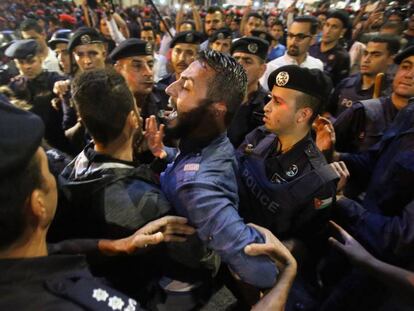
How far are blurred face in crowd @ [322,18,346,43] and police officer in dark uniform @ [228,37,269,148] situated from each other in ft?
6.51

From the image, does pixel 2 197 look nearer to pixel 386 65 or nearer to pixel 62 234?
pixel 62 234

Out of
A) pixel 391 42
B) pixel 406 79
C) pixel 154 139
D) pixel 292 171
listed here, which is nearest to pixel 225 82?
pixel 292 171

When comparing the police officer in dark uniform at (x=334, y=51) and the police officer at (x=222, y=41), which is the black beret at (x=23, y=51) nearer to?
the police officer at (x=222, y=41)

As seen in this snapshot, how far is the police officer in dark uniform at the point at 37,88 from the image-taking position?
3.33m

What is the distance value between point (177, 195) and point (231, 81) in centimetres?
68

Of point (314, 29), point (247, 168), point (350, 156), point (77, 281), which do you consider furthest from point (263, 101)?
point (77, 281)

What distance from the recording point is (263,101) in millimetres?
3254

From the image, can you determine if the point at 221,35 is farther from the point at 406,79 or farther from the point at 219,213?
the point at 219,213

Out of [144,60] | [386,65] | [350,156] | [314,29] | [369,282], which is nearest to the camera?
[369,282]

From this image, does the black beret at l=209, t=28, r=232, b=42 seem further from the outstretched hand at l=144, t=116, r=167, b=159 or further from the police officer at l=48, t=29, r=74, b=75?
the outstretched hand at l=144, t=116, r=167, b=159

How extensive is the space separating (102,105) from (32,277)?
0.90 metres

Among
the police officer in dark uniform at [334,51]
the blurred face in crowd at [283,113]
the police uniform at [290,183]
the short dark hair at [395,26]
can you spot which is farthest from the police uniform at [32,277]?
the short dark hair at [395,26]

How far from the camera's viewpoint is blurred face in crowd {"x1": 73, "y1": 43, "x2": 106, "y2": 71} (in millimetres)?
3371

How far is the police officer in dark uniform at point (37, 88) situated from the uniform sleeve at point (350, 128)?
2.78 m
